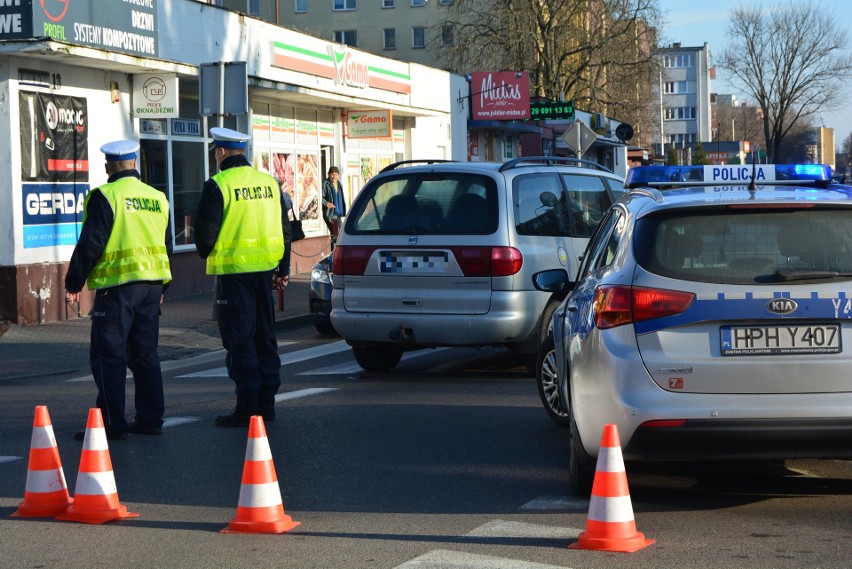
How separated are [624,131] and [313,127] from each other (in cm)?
866

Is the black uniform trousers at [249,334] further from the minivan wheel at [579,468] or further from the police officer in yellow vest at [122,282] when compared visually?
the minivan wheel at [579,468]

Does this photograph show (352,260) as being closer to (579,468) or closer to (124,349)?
(124,349)

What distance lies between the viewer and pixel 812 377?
5742 millimetres

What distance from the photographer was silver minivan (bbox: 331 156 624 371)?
1042cm

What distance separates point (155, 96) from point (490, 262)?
10340 millimetres

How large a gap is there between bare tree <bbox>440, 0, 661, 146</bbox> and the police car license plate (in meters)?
52.1

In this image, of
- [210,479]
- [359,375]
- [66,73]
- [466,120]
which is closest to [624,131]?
[466,120]

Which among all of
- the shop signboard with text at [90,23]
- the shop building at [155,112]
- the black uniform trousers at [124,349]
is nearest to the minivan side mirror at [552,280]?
the black uniform trousers at [124,349]

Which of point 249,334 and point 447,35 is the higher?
point 447,35

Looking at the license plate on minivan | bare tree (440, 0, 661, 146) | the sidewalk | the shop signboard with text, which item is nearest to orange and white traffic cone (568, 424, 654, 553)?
the license plate on minivan

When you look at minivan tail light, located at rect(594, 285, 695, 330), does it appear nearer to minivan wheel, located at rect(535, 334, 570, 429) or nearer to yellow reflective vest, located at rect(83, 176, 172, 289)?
minivan wheel, located at rect(535, 334, 570, 429)

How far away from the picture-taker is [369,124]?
1137 inches

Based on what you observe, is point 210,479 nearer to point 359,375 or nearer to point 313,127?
point 359,375

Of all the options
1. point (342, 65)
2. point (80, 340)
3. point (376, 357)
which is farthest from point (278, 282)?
point (342, 65)
